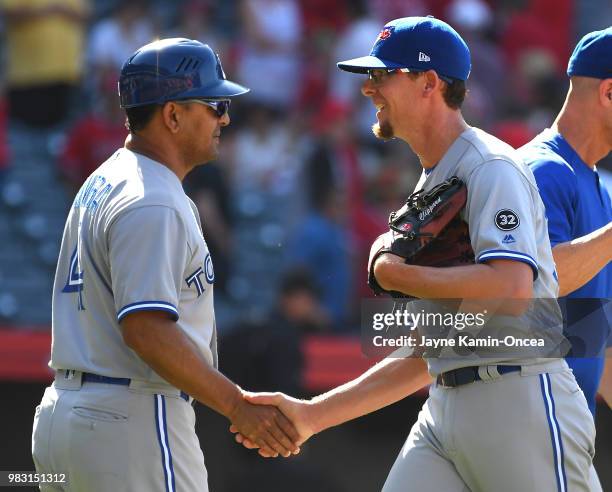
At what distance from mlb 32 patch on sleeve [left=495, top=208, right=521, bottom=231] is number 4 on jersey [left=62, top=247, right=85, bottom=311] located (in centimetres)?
134

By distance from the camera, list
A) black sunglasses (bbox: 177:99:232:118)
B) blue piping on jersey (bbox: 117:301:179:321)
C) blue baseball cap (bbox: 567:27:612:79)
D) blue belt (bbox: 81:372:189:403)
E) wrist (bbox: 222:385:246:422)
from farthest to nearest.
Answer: blue baseball cap (bbox: 567:27:612:79)
black sunglasses (bbox: 177:99:232:118)
wrist (bbox: 222:385:246:422)
blue belt (bbox: 81:372:189:403)
blue piping on jersey (bbox: 117:301:179:321)

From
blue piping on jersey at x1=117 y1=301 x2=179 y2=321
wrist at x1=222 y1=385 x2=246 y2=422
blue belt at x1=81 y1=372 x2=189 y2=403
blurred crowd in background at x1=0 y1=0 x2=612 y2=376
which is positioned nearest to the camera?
blue piping on jersey at x1=117 y1=301 x2=179 y2=321

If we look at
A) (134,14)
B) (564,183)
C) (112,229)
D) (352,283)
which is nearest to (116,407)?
(112,229)

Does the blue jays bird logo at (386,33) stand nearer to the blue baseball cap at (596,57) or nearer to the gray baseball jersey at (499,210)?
the gray baseball jersey at (499,210)

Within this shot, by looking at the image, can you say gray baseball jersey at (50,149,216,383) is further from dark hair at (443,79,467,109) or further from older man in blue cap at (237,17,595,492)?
dark hair at (443,79,467,109)

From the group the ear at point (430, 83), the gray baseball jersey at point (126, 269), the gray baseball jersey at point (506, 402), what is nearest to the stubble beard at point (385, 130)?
the ear at point (430, 83)

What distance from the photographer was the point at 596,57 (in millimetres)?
4387

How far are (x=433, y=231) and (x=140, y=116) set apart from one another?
106 centimetres

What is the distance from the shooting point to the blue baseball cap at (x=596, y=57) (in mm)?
4367

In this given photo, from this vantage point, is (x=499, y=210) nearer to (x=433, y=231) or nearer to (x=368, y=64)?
(x=433, y=231)

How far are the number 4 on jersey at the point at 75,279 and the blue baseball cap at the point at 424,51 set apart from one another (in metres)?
1.16

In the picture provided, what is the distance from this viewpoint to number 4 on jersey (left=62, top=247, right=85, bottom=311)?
3650mm

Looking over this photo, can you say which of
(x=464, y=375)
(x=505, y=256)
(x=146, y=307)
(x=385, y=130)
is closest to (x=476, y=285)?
(x=505, y=256)

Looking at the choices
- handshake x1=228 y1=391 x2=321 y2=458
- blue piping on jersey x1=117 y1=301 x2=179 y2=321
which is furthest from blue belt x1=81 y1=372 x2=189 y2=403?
handshake x1=228 y1=391 x2=321 y2=458
